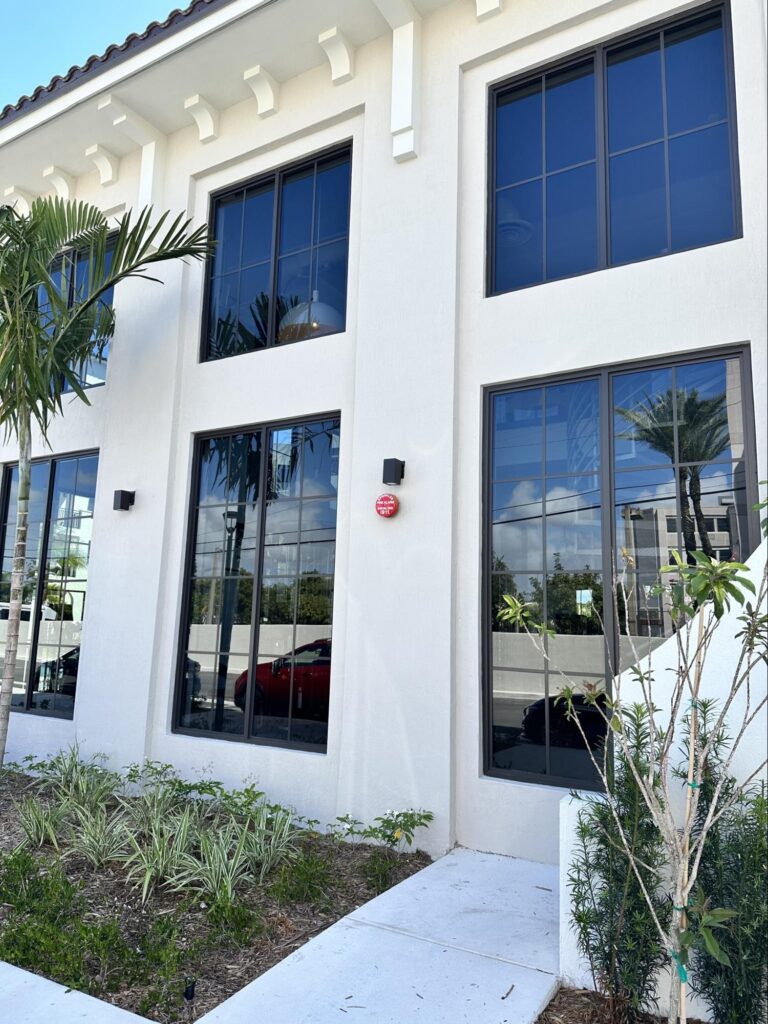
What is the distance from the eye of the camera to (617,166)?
16.2ft

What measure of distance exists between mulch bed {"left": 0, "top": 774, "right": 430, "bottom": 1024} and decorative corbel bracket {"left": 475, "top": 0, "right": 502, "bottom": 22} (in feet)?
19.9

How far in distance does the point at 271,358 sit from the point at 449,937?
456 centimetres

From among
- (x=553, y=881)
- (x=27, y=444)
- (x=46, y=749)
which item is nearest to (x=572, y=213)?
(x=553, y=881)

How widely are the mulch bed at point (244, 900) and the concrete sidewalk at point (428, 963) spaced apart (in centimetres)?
11

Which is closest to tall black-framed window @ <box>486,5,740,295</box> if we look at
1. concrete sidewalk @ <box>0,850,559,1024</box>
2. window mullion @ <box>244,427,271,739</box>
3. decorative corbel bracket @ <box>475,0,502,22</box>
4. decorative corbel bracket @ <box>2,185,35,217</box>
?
decorative corbel bracket @ <box>475,0,502,22</box>

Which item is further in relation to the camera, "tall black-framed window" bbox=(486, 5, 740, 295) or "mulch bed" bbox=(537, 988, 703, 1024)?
"tall black-framed window" bbox=(486, 5, 740, 295)

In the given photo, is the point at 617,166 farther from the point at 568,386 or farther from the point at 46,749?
the point at 46,749

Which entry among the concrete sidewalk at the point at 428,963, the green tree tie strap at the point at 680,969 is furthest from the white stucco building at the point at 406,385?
the green tree tie strap at the point at 680,969

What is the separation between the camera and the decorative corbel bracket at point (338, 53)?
5.84 metres

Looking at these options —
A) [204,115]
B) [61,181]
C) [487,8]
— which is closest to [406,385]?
[487,8]

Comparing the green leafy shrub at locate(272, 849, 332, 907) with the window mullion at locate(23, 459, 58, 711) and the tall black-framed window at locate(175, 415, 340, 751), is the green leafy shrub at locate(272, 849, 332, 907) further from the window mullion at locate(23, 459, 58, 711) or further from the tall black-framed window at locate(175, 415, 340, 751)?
the window mullion at locate(23, 459, 58, 711)

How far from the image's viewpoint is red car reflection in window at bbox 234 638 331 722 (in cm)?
552

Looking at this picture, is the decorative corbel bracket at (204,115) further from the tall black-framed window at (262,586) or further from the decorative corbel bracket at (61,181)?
the tall black-framed window at (262,586)

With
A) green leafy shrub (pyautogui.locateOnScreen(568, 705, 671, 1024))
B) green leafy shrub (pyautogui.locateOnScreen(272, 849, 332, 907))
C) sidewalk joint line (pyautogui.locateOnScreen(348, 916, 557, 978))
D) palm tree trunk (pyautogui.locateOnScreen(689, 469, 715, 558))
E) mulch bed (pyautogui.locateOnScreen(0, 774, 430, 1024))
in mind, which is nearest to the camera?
green leafy shrub (pyautogui.locateOnScreen(568, 705, 671, 1024))
